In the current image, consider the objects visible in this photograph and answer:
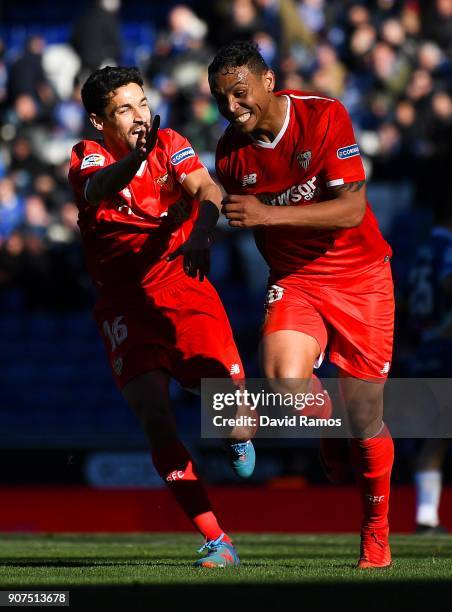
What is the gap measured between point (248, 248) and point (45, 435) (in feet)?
11.2

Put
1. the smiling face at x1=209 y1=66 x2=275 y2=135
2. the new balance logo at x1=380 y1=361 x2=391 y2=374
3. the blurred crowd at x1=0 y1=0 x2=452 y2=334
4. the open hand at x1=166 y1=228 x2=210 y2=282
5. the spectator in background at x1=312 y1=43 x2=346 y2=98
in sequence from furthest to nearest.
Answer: the spectator in background at x1=312 y1=43 x2=346 y2=98 < the blurred crowd at x1=0 y1=0 x2=452 y2=334 < the new balance logo at x1=380 y1=361 x2=391 y2=374 < the smiling face at x1=209 y1=66 x2=275 y2=135 < the open hand at x1=166 y1=228 x2=210 y2=282

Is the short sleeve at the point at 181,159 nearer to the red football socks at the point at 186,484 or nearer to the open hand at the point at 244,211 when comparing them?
the open hand at the point at 244,211

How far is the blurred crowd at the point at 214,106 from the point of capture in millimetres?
14805

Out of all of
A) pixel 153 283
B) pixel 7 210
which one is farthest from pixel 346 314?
pixel 7 210

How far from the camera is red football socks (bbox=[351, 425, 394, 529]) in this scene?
669cm

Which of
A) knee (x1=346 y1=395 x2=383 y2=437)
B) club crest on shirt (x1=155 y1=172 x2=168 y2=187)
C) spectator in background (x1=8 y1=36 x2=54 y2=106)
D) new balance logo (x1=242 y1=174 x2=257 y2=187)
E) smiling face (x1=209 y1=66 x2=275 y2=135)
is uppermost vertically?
spectator in background (x1=8 y1=36 x2=54 y2=106)

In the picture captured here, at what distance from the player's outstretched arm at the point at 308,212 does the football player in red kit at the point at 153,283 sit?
0.74 metres

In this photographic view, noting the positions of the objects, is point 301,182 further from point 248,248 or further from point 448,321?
point 248,248

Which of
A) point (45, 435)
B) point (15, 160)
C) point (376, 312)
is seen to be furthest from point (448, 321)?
point (15, 160)

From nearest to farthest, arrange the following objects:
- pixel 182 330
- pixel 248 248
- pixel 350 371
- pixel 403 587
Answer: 1. pixel 403 587
2. pixel 350 371
3. pixel 182 330
4. pixel 248 248

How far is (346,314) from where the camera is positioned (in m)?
6.84

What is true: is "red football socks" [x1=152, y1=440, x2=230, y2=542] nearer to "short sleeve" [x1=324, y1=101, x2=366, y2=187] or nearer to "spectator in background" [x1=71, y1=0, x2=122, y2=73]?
"short sleeve" [x1=324, y1=101, x2=366, y2=187]

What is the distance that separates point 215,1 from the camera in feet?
58.9

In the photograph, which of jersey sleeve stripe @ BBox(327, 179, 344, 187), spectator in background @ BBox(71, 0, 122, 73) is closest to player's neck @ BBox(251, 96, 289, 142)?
jersey sleeve stripe @ BBox(327, 179, 344, 187)
